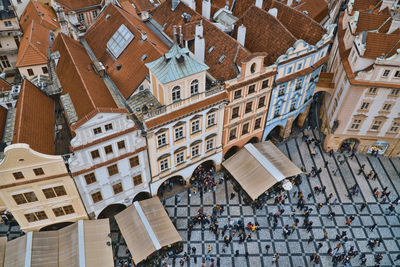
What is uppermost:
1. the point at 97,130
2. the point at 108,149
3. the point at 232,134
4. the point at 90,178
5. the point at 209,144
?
the point at 97,130

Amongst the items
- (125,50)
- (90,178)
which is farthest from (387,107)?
(90,178)

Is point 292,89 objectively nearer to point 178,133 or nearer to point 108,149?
point 178,133

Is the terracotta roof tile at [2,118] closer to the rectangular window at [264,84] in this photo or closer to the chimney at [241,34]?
the chimney at [241,34]

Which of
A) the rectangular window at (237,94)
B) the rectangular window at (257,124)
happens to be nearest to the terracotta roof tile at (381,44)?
the rectangular window at (257,124)

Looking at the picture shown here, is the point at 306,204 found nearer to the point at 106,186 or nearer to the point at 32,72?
the point at 106,186

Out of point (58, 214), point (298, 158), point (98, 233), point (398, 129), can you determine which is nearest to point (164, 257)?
point (98, 233)

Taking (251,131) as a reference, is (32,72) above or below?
above
